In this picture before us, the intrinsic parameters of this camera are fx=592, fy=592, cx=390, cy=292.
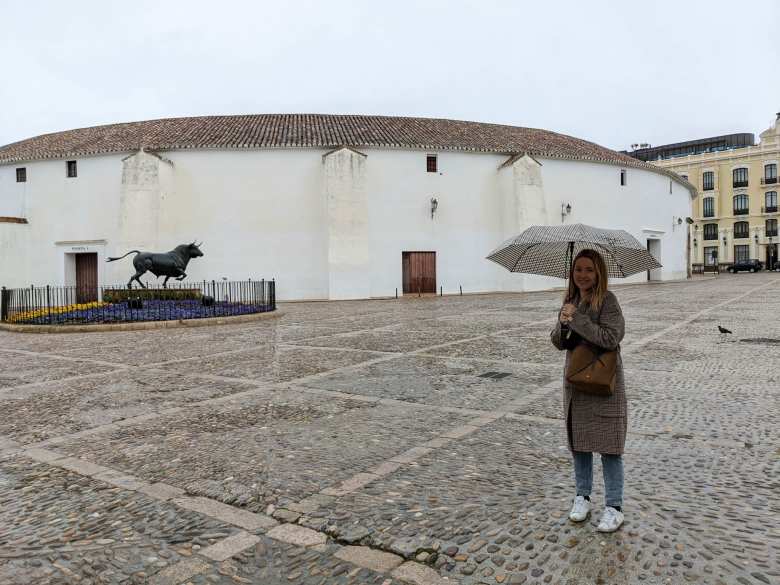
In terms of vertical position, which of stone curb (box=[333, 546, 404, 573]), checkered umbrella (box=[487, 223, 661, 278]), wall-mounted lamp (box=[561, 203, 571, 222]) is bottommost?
stone curb (box=[333, 546, 404, 573])

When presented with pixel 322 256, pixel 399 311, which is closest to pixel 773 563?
pixel 399 311

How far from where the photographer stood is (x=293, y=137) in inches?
966

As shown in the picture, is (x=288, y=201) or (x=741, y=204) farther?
(x=741, y=204)

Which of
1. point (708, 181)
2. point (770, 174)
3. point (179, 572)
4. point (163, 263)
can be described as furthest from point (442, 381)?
point (708, 181)

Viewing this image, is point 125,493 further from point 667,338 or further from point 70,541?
point 667,338

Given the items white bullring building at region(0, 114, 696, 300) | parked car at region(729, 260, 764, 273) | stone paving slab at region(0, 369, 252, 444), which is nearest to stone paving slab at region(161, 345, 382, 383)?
stone paving slab at region(0, 369, 252, 444)

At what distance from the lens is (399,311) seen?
16688 millimetres

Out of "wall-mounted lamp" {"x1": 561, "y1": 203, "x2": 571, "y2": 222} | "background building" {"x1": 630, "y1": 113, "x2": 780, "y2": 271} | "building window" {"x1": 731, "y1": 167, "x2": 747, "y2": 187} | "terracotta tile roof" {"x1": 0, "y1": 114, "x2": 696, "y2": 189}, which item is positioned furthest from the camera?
"building window" {"x1": 731, "y1": 167, "x2": 747, "y2": 187}

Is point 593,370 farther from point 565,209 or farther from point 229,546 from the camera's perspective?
point 565,209

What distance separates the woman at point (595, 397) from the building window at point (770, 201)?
59.4m

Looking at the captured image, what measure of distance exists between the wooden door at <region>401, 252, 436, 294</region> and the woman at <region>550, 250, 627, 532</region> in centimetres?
2201

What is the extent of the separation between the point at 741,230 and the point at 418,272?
1710 inches

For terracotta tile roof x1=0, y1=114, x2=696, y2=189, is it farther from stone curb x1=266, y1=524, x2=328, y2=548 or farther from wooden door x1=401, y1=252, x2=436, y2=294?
stone curb x1=266, y1=524, x2=328, y2=548

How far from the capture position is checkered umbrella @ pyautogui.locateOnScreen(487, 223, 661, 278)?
378cm
